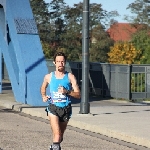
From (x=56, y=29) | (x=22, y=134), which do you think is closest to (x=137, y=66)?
(x=22, y=134)

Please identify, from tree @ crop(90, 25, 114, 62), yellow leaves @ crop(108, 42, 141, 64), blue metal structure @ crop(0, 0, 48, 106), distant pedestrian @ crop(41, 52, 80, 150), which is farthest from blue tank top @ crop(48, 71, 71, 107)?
tree @ crop(90, 25, 114, 62)

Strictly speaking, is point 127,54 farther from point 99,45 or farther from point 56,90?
point 56,90

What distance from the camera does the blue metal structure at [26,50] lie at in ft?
74.6

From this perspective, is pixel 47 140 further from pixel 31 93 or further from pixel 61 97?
pixel 31 93

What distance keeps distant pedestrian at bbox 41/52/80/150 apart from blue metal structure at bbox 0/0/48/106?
1296cm

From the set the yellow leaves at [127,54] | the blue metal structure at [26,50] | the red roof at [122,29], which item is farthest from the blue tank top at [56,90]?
the red roof at [122,29]

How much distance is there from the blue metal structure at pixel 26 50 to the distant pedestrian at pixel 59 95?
12963 mm

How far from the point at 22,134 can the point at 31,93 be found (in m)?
8.12

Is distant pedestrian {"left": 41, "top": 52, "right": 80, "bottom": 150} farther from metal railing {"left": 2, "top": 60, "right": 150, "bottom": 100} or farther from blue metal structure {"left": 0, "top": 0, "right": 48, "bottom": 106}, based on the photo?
metal railing {"left": 2, "top": 60, "right": 150, "bottom": 100}

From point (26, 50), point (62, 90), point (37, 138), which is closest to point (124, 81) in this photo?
point (26, 50)

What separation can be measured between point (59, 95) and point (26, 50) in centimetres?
1381

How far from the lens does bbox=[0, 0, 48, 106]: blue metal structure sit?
895 inches

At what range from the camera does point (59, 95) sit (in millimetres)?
9367

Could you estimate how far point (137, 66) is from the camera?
26.7 metres
